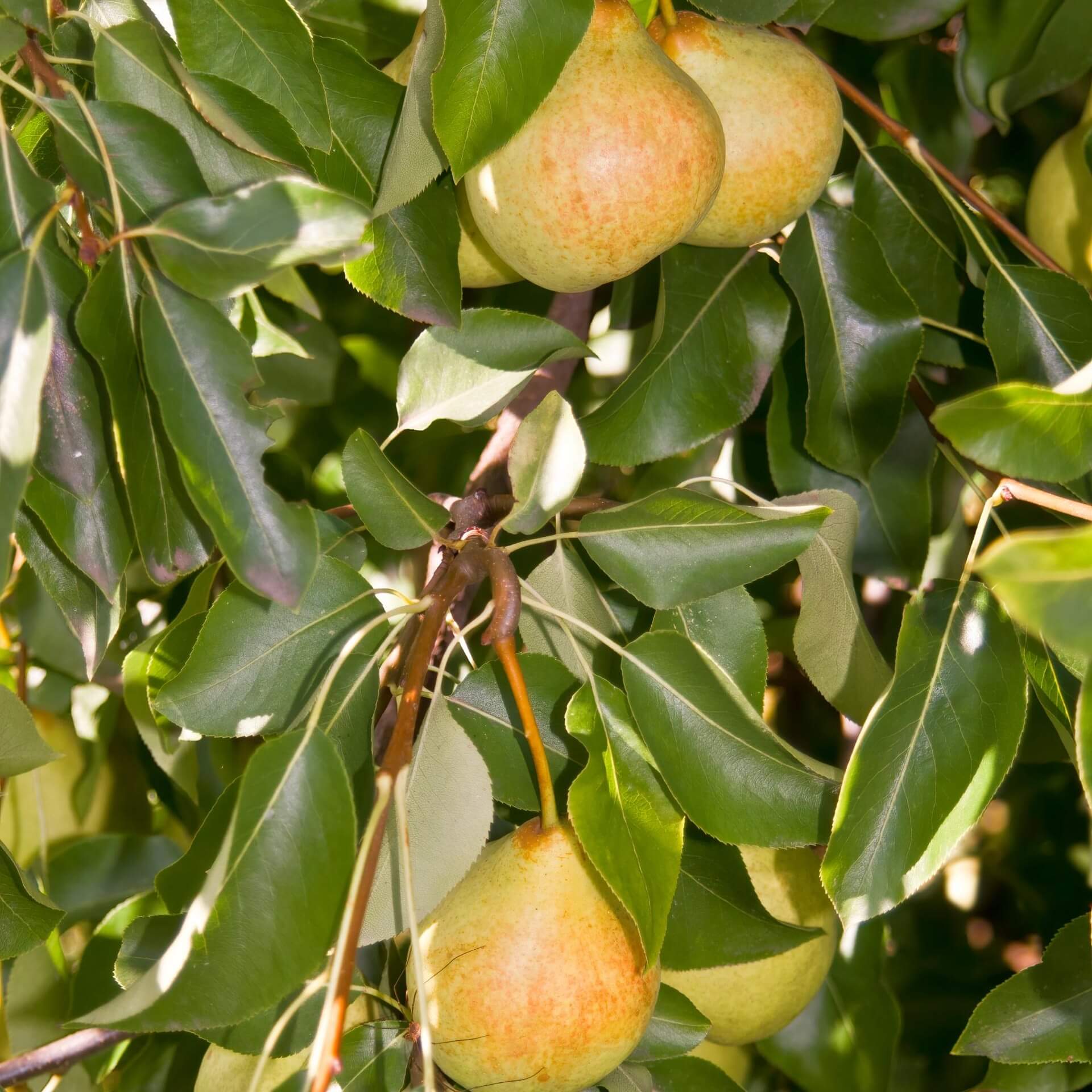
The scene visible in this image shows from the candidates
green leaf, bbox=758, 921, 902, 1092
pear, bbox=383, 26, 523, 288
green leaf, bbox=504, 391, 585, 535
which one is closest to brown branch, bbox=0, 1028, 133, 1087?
green leaf, bbox=504, 391, 585, 535

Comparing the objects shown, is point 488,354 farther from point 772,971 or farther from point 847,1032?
point 847,1032

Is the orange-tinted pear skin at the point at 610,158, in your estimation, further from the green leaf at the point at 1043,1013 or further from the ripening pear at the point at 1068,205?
the green leaf at the point at 1043,1013

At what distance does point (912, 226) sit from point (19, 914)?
0.62 metres

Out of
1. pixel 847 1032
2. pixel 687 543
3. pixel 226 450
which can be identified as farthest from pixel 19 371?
pixel 847 1032

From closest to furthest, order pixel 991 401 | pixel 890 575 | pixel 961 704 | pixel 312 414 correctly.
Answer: pixel 991 401
pixel 961 704
pixel 890 575
pixel 312 414

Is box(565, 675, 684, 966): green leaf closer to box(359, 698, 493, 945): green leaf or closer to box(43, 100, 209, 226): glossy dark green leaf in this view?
box(359, 698, 493, 945): green leaf

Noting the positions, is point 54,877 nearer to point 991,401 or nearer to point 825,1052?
point 825,1052

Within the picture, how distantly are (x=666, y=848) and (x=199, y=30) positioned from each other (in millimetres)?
396

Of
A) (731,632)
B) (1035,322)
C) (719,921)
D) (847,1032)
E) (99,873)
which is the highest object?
(1035,322)

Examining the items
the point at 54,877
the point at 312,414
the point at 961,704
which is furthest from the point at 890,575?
the point at 54,877

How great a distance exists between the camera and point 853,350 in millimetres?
661

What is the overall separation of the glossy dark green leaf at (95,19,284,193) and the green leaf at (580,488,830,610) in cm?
22

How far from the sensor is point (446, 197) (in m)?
0.57

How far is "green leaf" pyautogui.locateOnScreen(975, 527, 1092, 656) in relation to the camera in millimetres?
256
